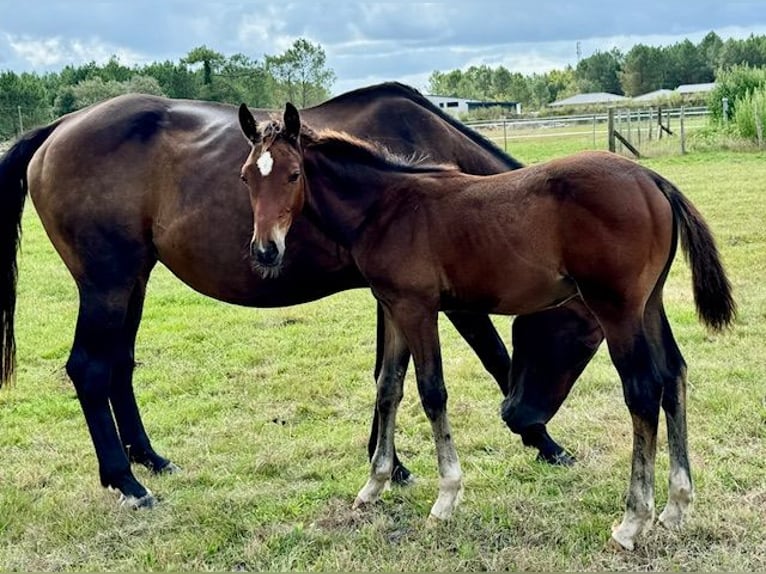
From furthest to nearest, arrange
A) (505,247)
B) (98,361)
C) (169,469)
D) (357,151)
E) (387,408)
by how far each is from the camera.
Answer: (169,469) → (98,361) → (387,408) → (357,151) → (505,247)

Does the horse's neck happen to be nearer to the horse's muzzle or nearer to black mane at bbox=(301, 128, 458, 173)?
black mane at bbox=(301, 128, 458, 173)

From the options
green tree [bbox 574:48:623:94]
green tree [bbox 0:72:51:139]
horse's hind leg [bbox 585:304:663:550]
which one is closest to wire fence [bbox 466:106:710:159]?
horse's hind leg [bbox 585:304:663:550]

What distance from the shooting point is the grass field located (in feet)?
10.7

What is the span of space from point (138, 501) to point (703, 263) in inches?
115

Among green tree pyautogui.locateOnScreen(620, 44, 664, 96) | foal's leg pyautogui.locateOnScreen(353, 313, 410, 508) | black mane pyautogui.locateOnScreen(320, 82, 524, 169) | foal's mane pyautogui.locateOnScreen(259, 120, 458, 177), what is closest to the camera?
foal's mane pyautogui.locateOnScreen(259, 120, 458, 177)

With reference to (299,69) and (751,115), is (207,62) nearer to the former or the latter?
(299,69)

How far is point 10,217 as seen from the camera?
14.9 feet

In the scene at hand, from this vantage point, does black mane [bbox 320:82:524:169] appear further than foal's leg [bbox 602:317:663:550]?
Yes

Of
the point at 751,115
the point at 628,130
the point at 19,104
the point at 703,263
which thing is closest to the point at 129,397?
the point at 703,263

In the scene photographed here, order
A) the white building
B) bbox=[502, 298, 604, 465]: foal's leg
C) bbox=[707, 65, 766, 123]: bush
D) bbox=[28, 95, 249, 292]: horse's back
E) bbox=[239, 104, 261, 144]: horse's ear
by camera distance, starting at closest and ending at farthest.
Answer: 1. bbox=[239, 104, 261, 144]: horse's ear
2. bbox=[502, 298, 604, 465]: foal's leg
3. bbox=[28, 95, 249, 292]: horse's back
4. bbox=[707, 65, 766, 123]: bush
5. the white building

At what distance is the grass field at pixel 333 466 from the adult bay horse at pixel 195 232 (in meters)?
0.31

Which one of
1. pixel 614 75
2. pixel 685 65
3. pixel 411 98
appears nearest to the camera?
pixel 411 98

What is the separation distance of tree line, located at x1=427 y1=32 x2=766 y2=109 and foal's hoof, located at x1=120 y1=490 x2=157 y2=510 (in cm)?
5751

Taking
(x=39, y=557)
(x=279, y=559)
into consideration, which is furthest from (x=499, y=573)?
(x=39, y=557)
